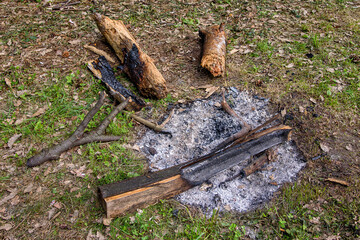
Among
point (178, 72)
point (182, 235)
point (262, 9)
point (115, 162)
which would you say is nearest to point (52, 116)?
point (115, 162)

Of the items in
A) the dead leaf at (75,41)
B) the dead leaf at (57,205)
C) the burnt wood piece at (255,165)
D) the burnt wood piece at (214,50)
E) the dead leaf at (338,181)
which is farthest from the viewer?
the dead leaf at (75,41)

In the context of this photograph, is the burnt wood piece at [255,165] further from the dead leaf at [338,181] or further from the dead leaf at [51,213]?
the dead leaf at [51,213]

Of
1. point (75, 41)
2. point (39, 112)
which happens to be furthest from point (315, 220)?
point (75, 41)

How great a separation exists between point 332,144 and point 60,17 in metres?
6.14

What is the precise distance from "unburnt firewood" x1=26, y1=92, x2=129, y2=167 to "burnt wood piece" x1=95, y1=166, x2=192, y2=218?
95cm

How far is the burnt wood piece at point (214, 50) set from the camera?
4855mm

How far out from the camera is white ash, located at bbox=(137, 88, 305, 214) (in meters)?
3.50

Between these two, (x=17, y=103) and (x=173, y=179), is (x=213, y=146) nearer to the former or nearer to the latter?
(x=173, y=179)

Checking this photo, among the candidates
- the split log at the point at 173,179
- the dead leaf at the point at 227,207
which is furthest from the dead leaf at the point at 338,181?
the dead leaf at the point at 227,207

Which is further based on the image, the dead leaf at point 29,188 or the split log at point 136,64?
the split log at point 136,64

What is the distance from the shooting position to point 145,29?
6074mm

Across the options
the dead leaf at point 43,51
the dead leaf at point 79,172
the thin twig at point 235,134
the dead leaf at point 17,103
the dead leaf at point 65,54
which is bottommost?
the thin twig at point 235,134

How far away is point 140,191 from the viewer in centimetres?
314

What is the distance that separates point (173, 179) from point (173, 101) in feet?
5.63
